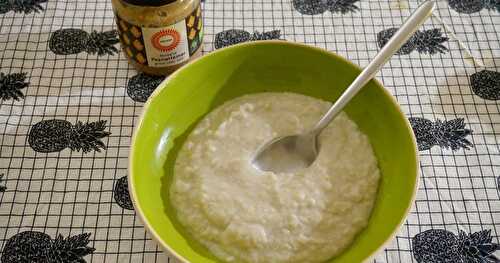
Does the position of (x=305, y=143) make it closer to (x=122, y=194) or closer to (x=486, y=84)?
(x=122, y=194)

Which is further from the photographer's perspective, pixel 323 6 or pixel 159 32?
pixel 323 6

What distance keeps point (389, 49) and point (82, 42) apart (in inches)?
29.0

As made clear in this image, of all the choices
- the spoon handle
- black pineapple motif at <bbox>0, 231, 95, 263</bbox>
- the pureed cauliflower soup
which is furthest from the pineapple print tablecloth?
the spoon handle

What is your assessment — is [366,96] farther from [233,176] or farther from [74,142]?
[74,142]

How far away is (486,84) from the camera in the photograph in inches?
49.2

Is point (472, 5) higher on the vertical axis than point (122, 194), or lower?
higher

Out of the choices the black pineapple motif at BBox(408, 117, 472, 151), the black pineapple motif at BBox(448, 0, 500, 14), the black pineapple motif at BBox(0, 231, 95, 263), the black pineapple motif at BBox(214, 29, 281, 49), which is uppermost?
the black pineapple motif at BBox(448, 0, 500, 14)

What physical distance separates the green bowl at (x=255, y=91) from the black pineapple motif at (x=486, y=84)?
0.32 meters

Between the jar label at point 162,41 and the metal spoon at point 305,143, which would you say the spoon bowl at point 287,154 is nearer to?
the metal spoon at point 305,143

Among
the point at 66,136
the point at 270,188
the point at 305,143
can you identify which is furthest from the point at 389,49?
the point at 66,136

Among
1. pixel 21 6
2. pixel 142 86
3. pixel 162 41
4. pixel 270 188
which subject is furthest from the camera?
pixel 21 6

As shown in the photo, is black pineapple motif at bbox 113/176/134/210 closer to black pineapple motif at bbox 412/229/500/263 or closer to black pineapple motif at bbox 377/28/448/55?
black pineapple motif at bbox 412/229/500/263

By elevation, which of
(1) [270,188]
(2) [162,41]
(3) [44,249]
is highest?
(2) [162,41]

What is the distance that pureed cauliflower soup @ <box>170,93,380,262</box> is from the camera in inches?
37.2
